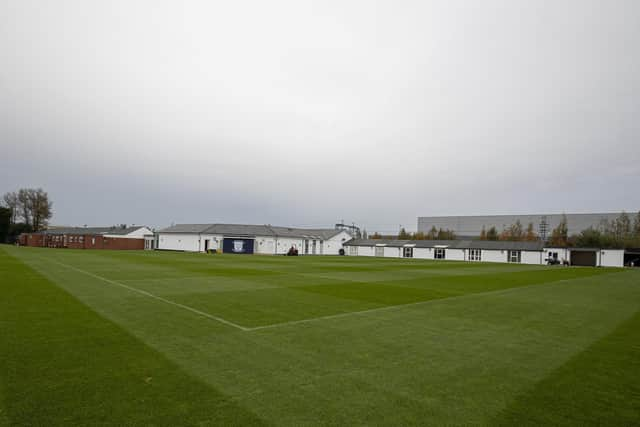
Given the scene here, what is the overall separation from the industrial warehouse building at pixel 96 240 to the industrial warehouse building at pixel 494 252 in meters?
48.9

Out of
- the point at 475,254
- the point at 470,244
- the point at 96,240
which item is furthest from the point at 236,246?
the point at 475,254

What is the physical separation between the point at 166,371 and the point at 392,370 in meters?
3.72

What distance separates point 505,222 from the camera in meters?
130

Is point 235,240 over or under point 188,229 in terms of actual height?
under

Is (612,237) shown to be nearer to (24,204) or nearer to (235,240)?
(235,240)

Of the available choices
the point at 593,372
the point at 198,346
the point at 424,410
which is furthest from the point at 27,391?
the point at 593,372

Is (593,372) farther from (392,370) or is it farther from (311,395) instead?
(311,395)

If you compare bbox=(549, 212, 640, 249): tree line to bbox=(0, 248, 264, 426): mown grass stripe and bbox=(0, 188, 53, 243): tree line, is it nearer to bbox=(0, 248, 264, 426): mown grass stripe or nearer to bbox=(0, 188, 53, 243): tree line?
bbox=(0, 248, 264, 426): mown grass stripe

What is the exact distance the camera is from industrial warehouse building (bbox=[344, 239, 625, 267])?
190 ft

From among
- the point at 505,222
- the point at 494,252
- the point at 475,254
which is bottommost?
the point at 475,254

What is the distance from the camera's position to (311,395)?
5.05 m

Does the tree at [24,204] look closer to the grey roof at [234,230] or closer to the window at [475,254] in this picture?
the grey roof at [234,230]

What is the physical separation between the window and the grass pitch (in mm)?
56445

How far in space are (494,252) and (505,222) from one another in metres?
74.9
